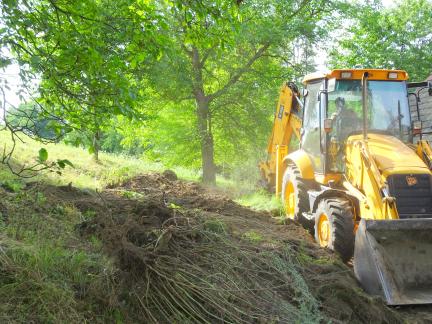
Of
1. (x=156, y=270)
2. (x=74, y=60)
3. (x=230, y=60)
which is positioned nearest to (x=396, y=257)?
(x=156, y=270)

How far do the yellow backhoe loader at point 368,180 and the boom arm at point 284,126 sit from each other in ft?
3.38

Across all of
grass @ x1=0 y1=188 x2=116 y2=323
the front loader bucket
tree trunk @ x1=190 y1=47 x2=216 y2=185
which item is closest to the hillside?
grass @ x1=0 y1=188 x2=116 y2=323

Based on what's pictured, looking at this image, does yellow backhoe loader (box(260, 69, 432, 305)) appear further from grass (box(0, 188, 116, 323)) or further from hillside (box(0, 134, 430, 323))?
grass (box(0, 188, 116, 323))

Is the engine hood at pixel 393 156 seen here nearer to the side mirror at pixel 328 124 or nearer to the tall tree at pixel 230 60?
the side mirror at pixel 328 124

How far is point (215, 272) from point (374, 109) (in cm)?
430

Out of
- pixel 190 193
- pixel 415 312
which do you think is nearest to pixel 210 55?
pixel 190 193

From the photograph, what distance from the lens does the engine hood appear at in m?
6.20

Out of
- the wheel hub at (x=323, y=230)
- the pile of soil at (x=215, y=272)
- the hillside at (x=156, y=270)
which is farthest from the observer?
the wheel hub at (x=323, y=230)

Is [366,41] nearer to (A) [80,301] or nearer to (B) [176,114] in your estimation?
(B) [176,114]

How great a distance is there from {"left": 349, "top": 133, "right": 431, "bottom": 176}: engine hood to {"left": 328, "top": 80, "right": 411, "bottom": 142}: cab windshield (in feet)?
1.11

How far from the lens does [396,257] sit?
17.8 feet

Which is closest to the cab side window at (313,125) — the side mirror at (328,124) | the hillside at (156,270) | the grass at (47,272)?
the side mirror at (328,124)

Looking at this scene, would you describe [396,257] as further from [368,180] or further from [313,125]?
[313,125]

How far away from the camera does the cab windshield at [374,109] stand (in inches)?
290
